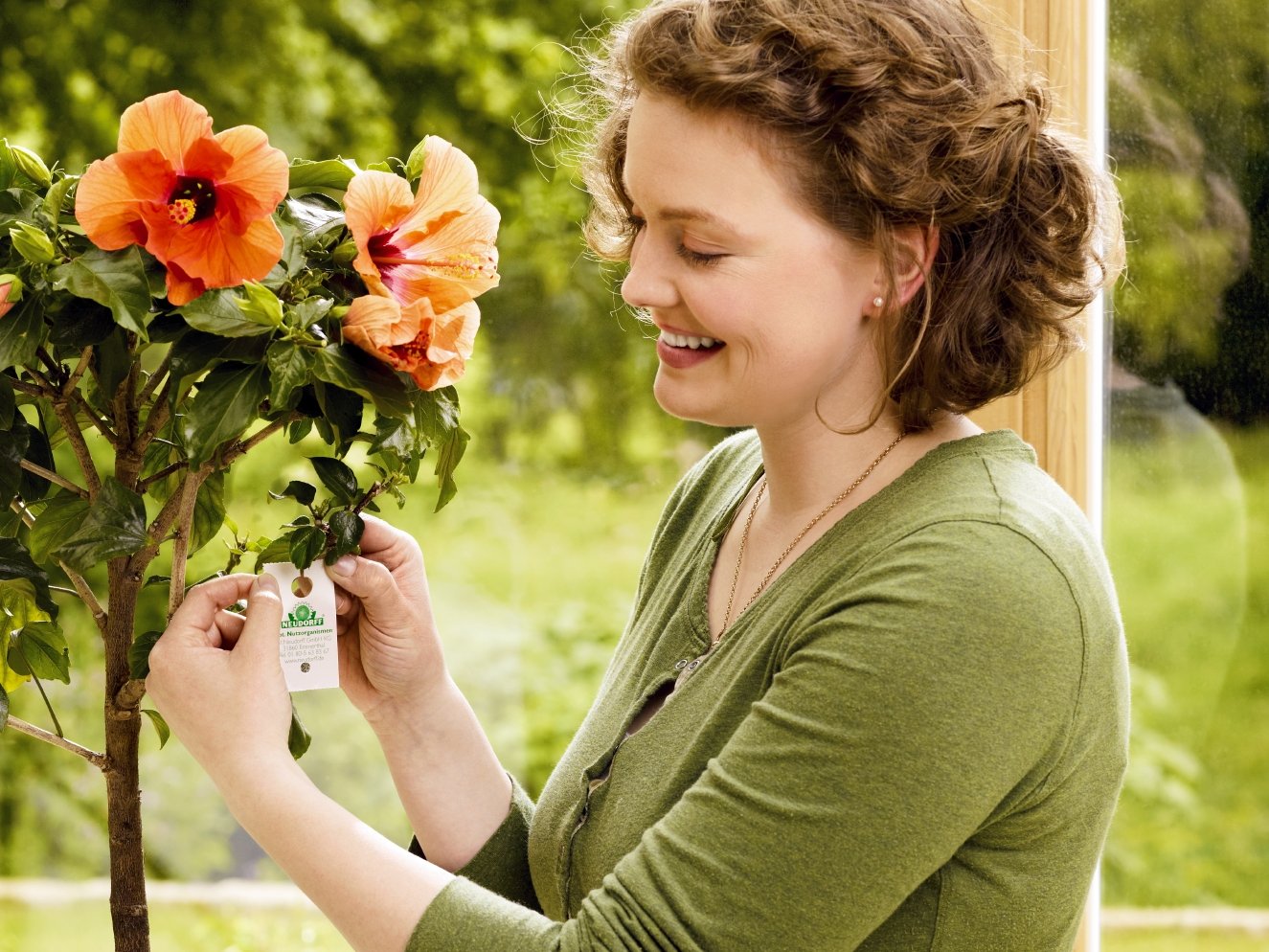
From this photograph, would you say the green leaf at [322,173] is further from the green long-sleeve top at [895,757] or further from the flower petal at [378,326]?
the green long-sleeve top at [895,757]

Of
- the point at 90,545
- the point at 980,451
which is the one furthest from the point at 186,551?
the point at 980,451

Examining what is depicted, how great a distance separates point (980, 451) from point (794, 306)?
0.18 m

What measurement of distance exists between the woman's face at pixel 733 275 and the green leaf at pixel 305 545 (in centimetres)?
28

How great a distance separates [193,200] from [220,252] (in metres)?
0.04

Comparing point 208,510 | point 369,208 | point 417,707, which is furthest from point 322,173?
point 417,707

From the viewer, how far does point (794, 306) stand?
0.97m

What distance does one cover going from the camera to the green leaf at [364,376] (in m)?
0.82

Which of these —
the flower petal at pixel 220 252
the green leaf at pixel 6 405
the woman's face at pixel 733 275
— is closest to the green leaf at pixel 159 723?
the green leaf at pixel 6 405

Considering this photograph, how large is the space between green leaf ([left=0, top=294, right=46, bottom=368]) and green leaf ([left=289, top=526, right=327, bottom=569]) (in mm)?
216

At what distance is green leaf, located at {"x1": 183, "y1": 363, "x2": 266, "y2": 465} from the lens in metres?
0.82

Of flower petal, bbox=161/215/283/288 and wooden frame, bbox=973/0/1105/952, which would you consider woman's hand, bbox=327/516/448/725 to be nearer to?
flower petal, bbox=161/215/283/288

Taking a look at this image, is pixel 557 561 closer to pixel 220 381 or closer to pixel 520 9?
pixel 520 9

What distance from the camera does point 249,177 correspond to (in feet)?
2.74

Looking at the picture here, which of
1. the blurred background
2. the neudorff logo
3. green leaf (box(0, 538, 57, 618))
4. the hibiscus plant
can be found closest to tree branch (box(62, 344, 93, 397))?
the hibiscus plant
